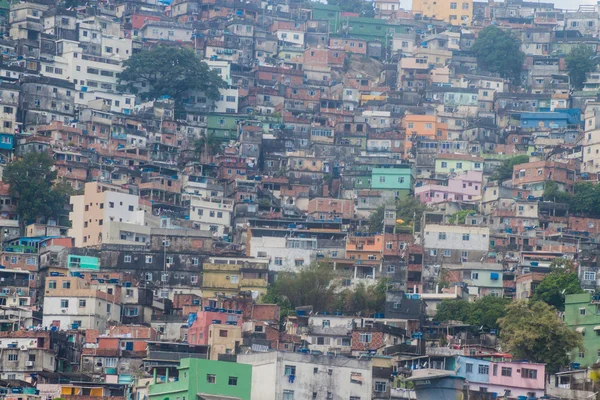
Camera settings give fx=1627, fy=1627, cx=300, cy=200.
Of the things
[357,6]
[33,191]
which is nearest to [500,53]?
[357,6]

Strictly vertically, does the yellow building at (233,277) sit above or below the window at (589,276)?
below

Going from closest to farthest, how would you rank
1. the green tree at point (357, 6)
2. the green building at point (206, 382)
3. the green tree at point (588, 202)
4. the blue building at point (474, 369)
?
the green building at point (206, 382), the blue building at point (474, 369), the green tree at point (588, 202), the green tree at point (357, 6)

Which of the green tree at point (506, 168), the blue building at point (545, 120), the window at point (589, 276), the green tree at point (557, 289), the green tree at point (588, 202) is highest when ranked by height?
the blue building at point (545, 120)

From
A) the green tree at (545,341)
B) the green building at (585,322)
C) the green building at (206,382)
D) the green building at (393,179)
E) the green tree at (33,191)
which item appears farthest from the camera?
the green building at (393,179)

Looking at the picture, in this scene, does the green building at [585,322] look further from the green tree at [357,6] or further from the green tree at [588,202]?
the green tree at [357,6]

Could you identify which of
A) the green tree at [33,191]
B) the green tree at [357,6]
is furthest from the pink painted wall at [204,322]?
the green tree at [357,6]

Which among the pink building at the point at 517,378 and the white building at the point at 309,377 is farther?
the pink building at the point at 517,378

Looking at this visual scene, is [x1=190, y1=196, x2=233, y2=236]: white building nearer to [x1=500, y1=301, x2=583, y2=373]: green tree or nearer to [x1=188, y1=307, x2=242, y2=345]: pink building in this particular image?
[x1=188, y1=307, x2=242, y2=345]: pink building
